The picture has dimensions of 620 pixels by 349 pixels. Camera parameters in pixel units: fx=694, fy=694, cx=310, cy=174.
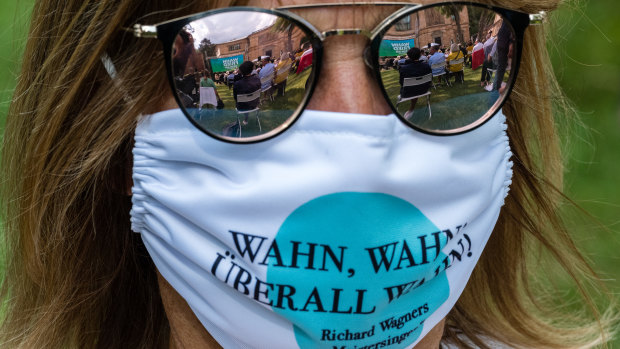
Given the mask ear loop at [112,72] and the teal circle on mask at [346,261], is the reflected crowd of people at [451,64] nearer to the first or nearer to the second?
the teal circle on mask at [346,261]

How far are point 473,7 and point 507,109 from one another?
439mm

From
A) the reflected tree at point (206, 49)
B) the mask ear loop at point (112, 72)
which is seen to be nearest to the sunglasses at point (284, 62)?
the reflected tree at point (206, 49)

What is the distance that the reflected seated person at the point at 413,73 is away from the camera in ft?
4.17

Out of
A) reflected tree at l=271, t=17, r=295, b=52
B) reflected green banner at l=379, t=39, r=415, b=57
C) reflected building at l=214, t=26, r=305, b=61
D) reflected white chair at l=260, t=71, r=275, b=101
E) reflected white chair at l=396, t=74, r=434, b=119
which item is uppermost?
reflected tree at l=271, t=17, r=295, b=52

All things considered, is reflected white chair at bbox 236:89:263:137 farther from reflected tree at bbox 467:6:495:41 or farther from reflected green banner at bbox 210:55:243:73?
reflected tree at bbox 467:6:495:41

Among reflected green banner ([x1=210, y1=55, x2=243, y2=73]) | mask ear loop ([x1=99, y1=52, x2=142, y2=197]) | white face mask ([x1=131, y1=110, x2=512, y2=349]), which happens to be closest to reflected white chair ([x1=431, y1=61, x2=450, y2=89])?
white face mask ([x1=131, y1=110, x2=512, y2=349])

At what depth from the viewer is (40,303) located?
5.33ft

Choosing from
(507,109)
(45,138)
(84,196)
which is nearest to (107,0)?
(45,138)

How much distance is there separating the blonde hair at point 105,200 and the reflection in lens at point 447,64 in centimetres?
19

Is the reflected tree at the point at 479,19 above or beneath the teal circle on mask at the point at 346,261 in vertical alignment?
above

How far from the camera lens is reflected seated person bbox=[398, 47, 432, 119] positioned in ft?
4.17

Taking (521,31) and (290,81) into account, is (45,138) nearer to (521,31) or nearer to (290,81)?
(290,81)

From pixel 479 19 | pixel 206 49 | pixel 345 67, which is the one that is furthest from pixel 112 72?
pixel 479 19

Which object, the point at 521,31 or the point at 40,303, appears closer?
the point at 521,31
